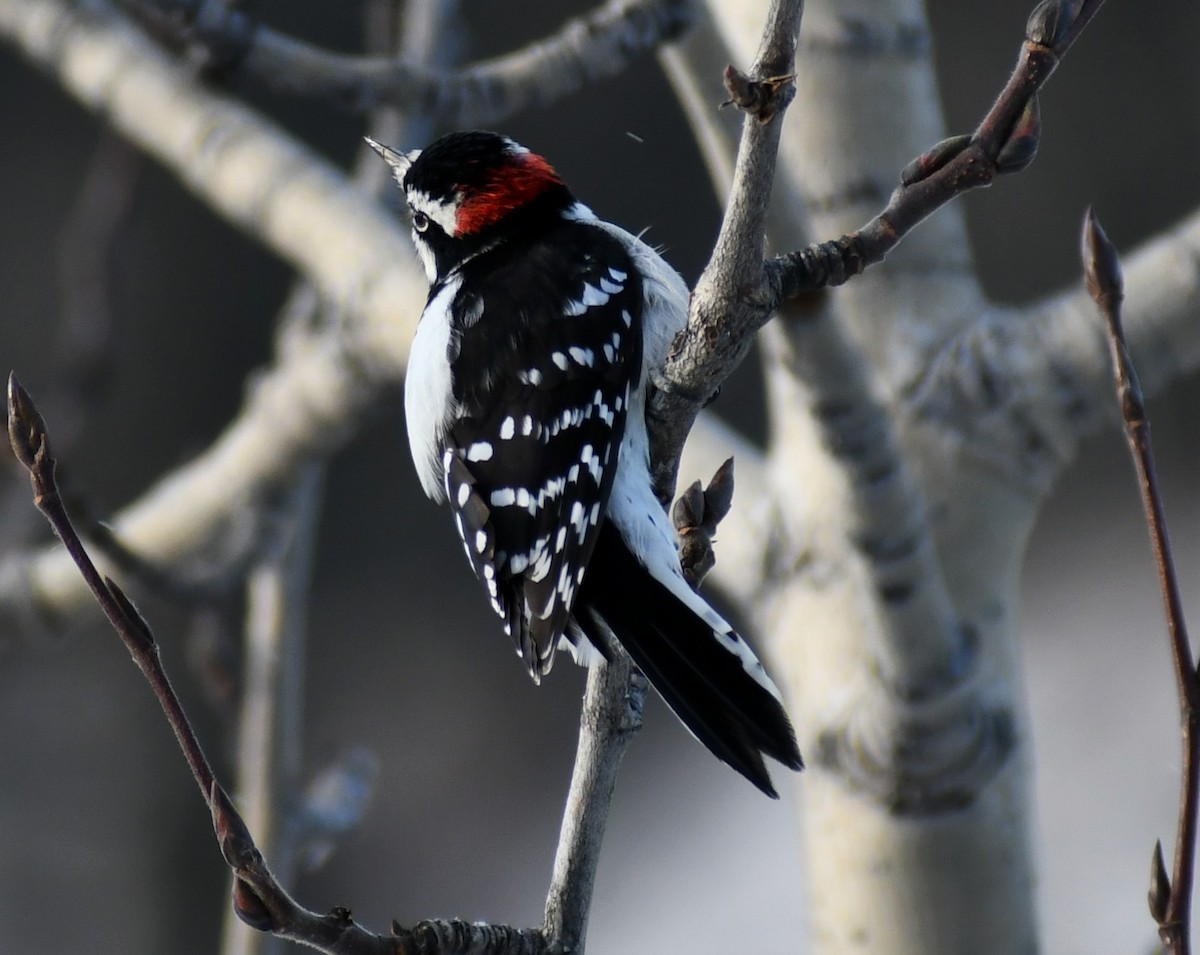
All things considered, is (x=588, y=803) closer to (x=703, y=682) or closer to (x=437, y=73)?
(x=703, y=682)

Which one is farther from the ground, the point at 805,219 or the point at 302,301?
the point at 302,301

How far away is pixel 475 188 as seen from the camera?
5.32 feet

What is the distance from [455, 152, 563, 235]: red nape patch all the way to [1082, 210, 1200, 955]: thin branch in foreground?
39.3 inches

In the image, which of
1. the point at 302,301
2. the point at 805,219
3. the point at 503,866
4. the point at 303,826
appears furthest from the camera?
the point at 503,866

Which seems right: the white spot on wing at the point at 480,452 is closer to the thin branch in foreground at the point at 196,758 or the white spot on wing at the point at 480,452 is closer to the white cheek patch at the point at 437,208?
the white cheek patch at the point at 437,208

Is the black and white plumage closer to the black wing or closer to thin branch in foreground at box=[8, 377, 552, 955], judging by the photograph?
the black wing

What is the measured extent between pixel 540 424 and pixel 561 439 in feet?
0.11

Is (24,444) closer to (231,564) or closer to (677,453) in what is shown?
(677,453)

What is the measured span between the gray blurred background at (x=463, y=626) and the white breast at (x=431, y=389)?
102 inches

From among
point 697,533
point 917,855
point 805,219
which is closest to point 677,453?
point 697,533

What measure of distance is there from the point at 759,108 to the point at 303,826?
1.41 metres

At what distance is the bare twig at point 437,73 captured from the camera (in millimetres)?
1548

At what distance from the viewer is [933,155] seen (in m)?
0.94

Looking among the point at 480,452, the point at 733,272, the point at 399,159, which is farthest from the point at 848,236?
the point at 399,159
